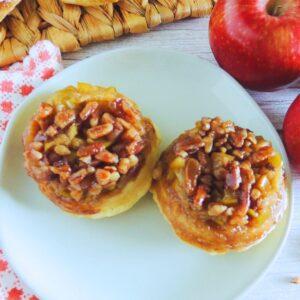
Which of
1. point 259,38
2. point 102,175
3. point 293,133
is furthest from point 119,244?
point 259,38

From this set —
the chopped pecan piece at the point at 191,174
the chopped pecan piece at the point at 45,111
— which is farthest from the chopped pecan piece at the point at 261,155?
the chopped pecan piece at the point at 45,111

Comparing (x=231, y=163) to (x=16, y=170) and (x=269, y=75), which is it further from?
(x=16, y=170)

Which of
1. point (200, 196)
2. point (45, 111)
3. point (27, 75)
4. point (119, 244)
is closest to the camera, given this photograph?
point (200, 196)

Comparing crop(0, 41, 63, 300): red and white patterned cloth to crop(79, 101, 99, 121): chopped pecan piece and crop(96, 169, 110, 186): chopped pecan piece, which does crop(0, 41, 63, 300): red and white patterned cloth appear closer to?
crop(79, 101, 99, 121): chopped pecan piece

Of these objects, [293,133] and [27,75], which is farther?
[27,75]

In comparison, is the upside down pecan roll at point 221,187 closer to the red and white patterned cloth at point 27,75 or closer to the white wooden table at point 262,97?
the white wooden table at point 262,97

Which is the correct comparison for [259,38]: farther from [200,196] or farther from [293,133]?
[200,196]

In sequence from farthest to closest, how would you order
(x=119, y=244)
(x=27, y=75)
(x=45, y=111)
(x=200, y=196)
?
(x=27, y=75)
(x=119, y=244)
(x=45, y=111)
(x=200, y=196)
